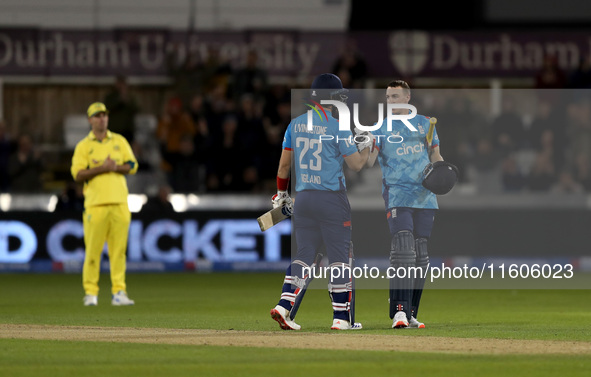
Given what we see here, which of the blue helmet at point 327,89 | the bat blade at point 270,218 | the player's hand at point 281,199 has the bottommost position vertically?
the bat blade at point 270,218

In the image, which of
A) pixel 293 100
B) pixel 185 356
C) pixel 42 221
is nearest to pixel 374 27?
pixel 293 100

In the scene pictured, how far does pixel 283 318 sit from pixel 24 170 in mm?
12116

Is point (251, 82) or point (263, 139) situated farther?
point (251, 82)

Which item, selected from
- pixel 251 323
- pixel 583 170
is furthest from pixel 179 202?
pixel 251 323

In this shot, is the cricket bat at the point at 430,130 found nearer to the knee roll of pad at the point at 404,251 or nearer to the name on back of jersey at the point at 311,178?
the knee roll of pad at the point at 404,251

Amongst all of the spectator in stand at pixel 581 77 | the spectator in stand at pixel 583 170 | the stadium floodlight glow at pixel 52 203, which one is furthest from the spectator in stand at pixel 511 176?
the stadium floodlight glow at pixel 52 203

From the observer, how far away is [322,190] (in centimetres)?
1105

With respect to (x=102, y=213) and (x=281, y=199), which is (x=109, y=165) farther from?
(x=281, y=199)

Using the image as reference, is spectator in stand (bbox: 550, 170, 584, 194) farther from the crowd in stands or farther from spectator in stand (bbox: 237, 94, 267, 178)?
spectator in stand (bbox: 237, 94, 267, 178)

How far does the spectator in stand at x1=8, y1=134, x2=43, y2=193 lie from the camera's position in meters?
22.1

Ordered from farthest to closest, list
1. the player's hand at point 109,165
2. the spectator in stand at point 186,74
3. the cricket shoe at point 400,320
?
1. the spectator in stand at point 186,74
2. the player's hand at point 109,165
3. the cricket shoe at point 400,320

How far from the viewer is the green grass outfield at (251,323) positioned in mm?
8773

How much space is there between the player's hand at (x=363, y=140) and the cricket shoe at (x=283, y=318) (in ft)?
5.22

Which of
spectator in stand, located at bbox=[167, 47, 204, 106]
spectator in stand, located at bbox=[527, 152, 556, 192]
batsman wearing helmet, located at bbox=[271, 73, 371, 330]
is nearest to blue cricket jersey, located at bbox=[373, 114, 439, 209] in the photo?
batsman wearing helmet, located at bbox=[271, 73, 371, 330]
